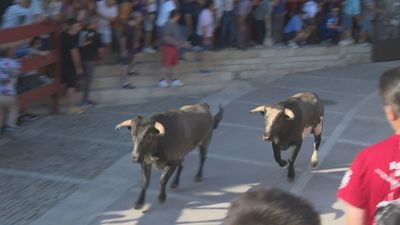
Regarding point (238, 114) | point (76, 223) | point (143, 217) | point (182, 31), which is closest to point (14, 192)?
point (76, 223)

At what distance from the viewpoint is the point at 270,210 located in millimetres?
1857

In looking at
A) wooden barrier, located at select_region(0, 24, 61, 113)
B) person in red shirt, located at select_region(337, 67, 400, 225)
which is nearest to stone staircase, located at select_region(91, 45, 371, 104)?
wooden barrier, located at select_region(0, 24, 61, 113)

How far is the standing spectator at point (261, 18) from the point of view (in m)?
13.4

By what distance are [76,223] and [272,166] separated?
109 inches

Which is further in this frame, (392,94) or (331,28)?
(331,28)

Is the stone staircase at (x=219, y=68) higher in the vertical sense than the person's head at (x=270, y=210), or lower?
lower

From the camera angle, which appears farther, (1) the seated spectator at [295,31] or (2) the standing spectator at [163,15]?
(1) the seated spectator at [295,31]

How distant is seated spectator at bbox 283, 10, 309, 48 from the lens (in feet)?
45.6

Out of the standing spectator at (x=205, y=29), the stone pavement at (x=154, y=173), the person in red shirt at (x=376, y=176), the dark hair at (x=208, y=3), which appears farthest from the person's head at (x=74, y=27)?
the person in red shirt at (x=376, y=176)

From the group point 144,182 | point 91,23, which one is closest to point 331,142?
point 144,182

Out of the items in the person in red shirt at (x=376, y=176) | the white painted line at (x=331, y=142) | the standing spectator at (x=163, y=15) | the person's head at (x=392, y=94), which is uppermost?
the person's head at (x=392, y=94)

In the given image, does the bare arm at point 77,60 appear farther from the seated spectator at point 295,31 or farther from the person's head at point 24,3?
the seated spectator at point 295,31

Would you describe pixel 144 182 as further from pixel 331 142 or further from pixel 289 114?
pixel 331 142

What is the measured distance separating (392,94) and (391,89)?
0.9 inches
